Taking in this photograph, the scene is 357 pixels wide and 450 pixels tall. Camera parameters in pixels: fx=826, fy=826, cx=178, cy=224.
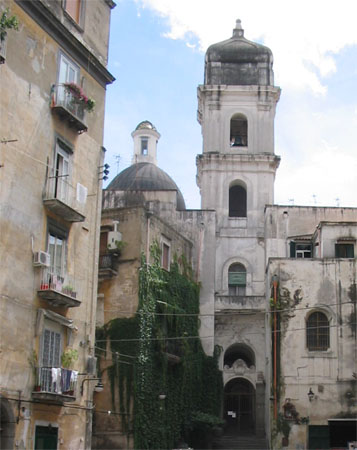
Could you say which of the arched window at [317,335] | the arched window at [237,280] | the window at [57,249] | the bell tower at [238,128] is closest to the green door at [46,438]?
the window at [57,249]

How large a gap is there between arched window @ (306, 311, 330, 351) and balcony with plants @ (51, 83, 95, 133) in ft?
54.3

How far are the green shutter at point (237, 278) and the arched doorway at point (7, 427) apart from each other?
2637 cm

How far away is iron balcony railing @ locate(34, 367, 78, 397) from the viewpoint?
22.3m

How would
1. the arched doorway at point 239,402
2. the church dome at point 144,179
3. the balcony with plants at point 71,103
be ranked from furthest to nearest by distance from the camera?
the church dome at point 144,179 < the arched doorway at point 239,402 < the balcony with plants at point 71,103

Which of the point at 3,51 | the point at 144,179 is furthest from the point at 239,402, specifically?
the point at 3,51

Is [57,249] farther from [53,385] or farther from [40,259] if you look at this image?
[53,385]

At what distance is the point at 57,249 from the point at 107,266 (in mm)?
9463

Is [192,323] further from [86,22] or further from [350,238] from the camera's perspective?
[86,22]

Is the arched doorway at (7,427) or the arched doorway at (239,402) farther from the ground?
the arched doorway at (239,402)

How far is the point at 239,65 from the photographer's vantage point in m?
51.6

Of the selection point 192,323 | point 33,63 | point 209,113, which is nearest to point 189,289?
point 192,323

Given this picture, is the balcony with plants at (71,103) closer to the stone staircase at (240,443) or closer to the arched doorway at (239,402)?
the stone staircase at (240,443)

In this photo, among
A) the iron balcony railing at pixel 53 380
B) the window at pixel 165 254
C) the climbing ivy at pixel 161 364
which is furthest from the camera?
the window at pixel 165 254

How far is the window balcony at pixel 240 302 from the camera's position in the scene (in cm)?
4403
